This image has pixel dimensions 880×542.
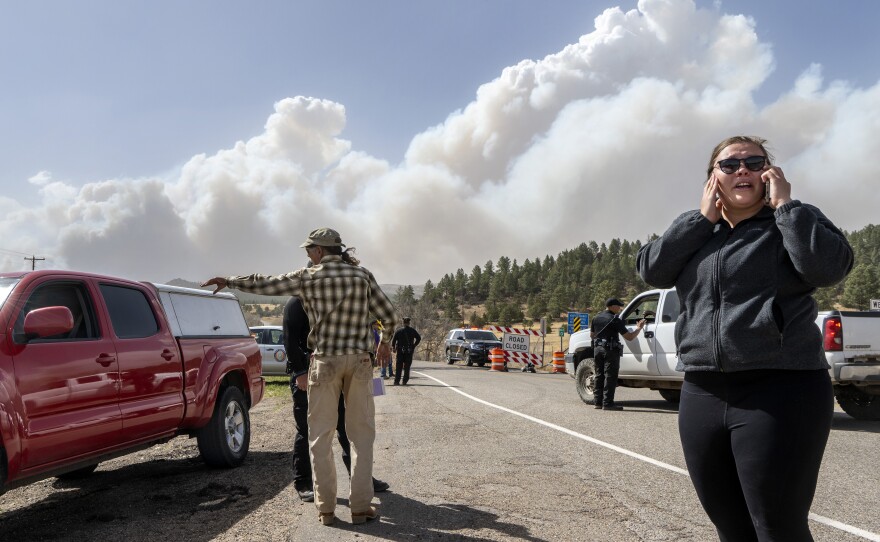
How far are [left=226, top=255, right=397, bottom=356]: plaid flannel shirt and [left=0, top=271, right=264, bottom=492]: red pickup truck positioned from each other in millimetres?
1249

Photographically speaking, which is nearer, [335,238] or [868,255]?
[335,238]

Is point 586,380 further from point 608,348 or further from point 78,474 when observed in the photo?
point 78,474

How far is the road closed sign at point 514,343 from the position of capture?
30297 mm

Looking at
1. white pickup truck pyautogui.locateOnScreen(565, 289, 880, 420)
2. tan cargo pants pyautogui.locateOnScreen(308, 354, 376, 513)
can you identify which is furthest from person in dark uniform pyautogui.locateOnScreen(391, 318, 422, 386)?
tan cargo pants pyautogui.locateOnScreen(308, 354, 376, 513)

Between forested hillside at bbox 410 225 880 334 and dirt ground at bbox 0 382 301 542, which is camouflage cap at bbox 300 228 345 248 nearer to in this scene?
dirt ground at bbox 0 382 301 542

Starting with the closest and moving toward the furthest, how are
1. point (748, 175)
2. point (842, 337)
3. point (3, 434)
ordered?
point (748, 175) < point (3, 434) < point (842, 337)

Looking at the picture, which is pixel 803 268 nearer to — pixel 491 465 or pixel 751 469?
pixel 751 469

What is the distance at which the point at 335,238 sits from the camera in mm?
5207

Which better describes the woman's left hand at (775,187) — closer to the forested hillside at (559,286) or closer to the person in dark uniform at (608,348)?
the person in dark uniform at (608,348)

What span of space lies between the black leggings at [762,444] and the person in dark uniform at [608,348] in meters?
9.25

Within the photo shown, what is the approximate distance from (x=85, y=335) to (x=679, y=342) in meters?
4.53

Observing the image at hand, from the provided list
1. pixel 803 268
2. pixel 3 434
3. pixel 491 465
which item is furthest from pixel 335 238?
pixel 803 268

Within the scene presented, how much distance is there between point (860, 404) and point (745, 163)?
32.9 ft

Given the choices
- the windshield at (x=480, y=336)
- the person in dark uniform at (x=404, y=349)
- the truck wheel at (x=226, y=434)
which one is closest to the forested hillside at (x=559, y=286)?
the windshield at (x=480, y=336)
